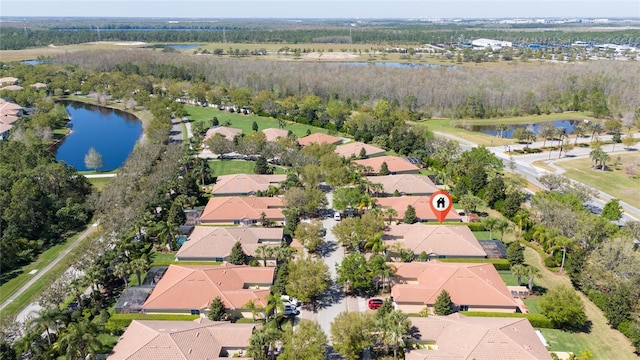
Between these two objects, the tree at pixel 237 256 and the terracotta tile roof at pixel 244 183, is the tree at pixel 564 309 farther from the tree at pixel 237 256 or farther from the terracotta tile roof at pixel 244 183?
the terracotta tile roof at pixel 244 183

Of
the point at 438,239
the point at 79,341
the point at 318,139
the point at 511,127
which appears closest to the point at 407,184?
the point at 438,239

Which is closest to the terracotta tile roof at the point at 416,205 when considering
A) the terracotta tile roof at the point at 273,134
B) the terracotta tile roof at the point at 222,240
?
the terracotta tile roof at the point at 222,240

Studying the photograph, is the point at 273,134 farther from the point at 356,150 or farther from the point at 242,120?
the point at 242,120

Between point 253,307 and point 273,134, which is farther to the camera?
point 273,134

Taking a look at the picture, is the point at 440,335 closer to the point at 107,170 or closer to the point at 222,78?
the point at 107,170

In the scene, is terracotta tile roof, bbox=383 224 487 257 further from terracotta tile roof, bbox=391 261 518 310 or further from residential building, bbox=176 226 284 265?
residential building, bbox=176 226 284 265

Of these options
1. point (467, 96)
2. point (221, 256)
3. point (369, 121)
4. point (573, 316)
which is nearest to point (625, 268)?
point (573, 316)

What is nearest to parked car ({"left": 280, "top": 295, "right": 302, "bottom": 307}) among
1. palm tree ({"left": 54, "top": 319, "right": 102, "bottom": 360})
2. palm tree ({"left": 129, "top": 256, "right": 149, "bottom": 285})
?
palm tree ({"left": 129, "top": 256, "right": 149, "bottom": 285})

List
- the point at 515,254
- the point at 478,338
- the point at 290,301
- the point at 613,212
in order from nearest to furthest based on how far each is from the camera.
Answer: the point at 478,338
the point at 290,301
the point at 515,254
the point at 613,212
